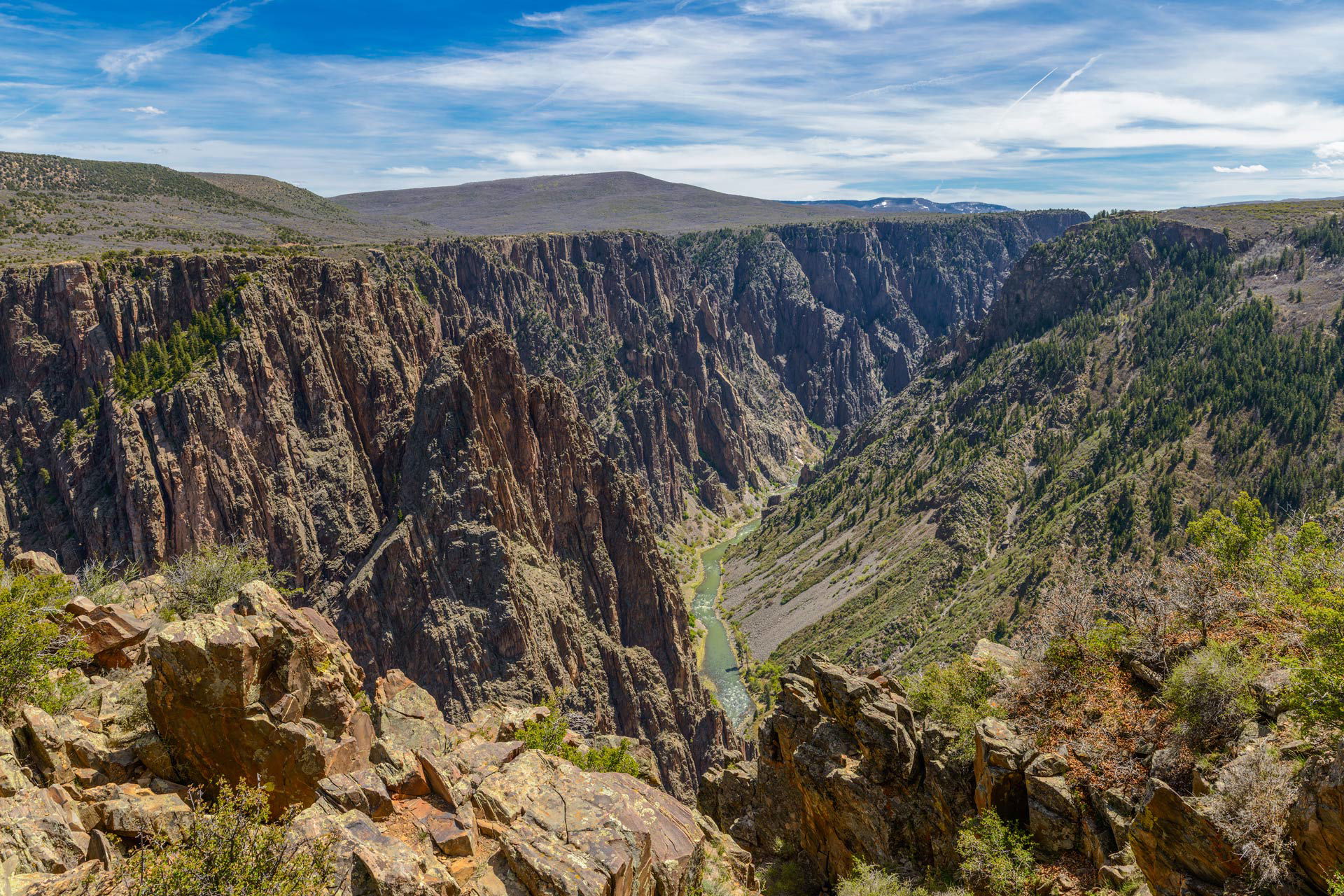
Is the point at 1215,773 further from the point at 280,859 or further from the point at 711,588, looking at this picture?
the point at 711,588

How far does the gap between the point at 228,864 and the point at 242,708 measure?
7.92m

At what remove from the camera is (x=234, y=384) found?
81.2 m

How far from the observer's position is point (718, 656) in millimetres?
138000

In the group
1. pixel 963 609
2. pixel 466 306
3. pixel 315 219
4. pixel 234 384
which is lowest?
pixel 963 609

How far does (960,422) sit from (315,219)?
572 feet

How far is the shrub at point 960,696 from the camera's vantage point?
3153 centimetres

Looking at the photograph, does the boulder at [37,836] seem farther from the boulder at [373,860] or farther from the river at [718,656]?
the river at [718,656]

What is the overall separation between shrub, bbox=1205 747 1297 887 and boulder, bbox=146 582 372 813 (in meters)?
25.3

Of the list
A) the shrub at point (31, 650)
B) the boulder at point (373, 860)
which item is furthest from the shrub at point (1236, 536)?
the shrub at point (31, 650)

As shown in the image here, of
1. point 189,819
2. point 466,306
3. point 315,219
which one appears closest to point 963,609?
point 189,819

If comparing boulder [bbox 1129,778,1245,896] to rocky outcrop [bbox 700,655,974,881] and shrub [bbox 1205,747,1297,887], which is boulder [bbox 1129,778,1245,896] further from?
rocky outcrop [bbox 700,655,974,881]

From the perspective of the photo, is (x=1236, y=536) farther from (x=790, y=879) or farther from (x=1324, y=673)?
(x=790, y=879)

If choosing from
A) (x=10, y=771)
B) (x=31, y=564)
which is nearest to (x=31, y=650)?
(x=10, y=771)

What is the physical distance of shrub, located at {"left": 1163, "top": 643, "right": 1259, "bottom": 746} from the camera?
899 inches
